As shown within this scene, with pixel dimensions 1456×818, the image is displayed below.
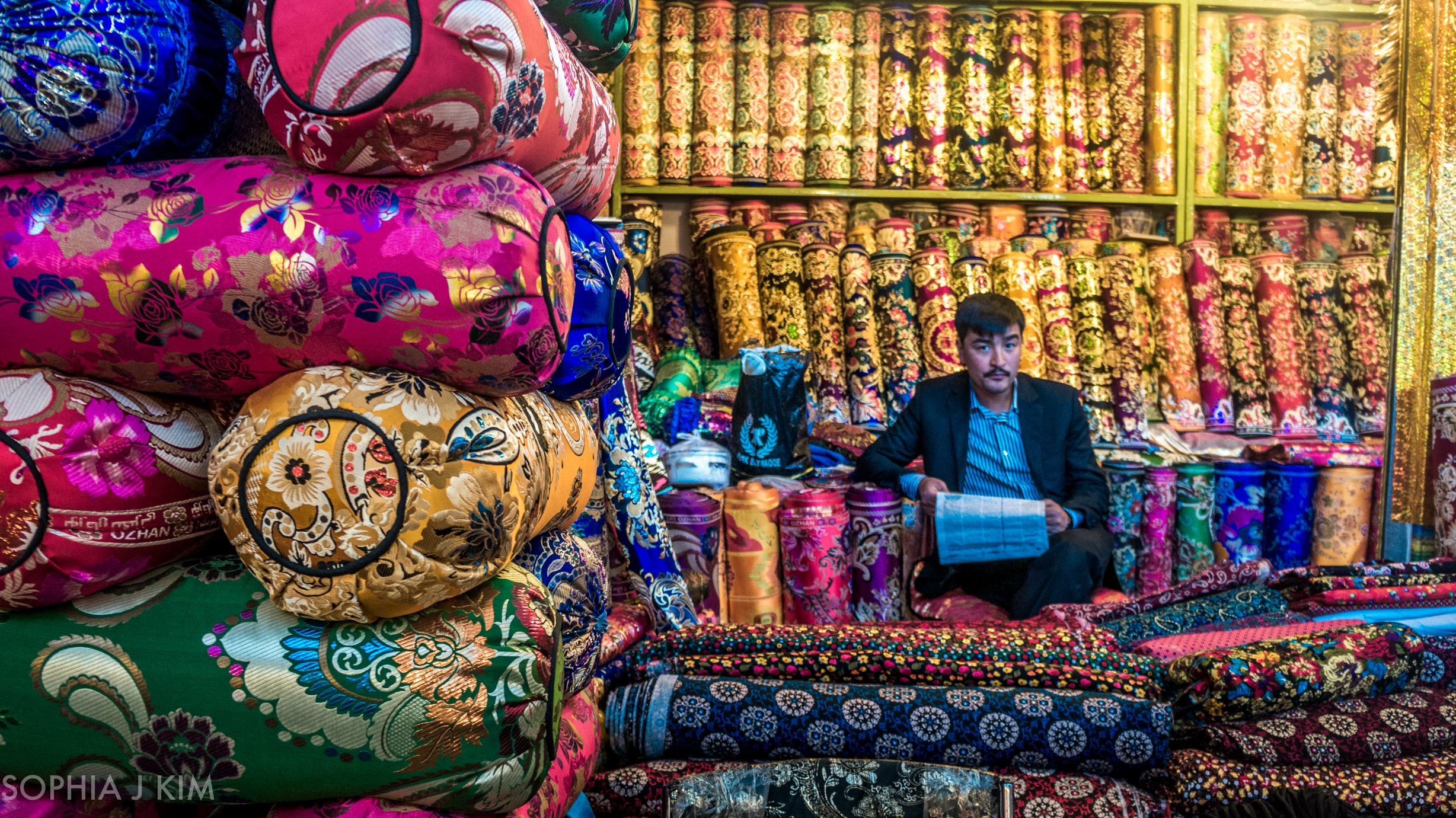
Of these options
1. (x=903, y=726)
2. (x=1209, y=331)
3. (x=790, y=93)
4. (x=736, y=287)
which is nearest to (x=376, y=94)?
(x=903, y=726)

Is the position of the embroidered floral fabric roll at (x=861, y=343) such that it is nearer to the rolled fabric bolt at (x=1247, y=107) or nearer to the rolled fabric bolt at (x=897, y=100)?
the rolled fabric bolt at (x=897, y=100)

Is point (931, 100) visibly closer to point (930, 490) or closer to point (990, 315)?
point (990, 315)

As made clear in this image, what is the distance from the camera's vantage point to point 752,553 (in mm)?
2068

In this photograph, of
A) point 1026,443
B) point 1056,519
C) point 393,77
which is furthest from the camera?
point 1026,443

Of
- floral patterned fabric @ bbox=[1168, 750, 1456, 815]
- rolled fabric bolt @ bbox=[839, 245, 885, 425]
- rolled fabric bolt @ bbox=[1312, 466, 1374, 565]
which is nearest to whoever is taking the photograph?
floral patterned fabric @ bbox=[1168, 750, 1456, 815]

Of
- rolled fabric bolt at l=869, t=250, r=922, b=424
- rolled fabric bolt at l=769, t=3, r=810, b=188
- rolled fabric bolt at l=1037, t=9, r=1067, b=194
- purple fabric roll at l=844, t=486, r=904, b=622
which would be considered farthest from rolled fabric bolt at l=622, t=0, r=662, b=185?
purple fabric roll at l=844, t=486, r=904, b=622

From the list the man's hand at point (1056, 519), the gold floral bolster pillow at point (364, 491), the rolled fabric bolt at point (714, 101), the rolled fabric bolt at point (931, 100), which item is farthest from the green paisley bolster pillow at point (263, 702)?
the rolled fabric bolt at point (931, 100)

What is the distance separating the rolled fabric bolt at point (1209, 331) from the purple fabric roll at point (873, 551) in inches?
53.6

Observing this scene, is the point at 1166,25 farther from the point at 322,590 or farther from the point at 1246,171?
the point at 322,590

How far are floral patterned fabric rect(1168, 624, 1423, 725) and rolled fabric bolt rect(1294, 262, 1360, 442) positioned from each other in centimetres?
213

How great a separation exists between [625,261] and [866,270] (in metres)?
1.98

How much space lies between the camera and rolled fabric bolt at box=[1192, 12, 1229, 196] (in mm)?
3111

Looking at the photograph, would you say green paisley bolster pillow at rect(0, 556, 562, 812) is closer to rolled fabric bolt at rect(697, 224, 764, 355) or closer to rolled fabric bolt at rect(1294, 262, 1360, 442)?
rolled fabric bolt at rect(697, 224, 764, 355)

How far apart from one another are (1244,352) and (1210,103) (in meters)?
0.93
